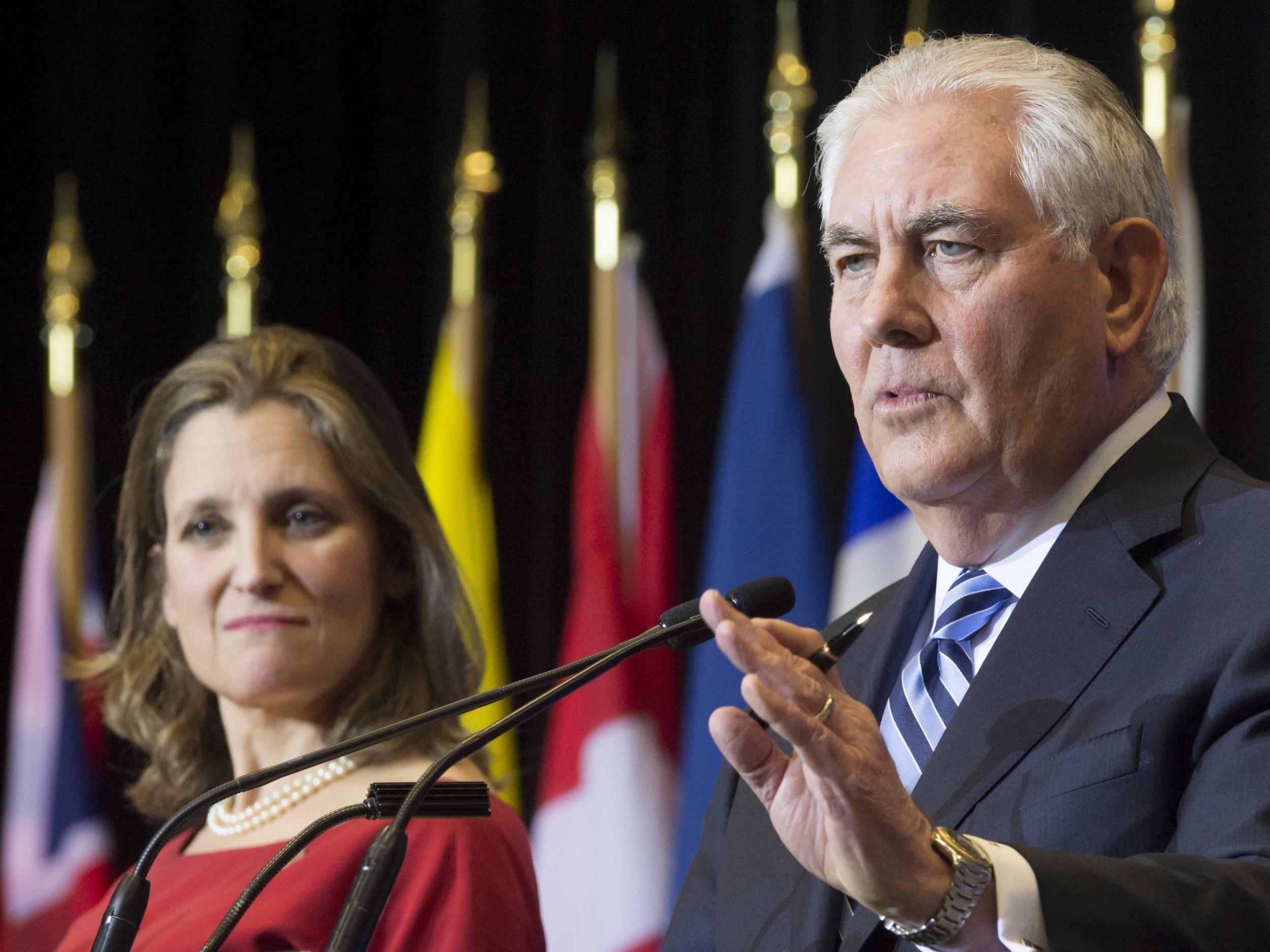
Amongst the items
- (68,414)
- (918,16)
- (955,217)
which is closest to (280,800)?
(955,217)

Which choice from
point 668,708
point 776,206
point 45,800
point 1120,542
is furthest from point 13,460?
point 1120,542

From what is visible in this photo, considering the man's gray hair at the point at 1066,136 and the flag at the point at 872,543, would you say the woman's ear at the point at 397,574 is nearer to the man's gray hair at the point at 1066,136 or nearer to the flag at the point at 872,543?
the man's gray hair at the point at 1066,136

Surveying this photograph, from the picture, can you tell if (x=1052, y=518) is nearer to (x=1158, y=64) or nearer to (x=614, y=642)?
(x=1158, y=64)

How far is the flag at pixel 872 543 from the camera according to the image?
3.51 metres

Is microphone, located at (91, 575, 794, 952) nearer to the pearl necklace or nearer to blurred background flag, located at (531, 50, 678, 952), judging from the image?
the pearl necklace

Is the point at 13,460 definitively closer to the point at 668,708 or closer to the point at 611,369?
the point at 611,369

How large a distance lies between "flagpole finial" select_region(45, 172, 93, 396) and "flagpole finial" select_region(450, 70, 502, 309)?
1205 millimetres

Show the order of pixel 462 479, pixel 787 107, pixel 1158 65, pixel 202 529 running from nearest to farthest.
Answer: pixel 202 529
pixel 1158 65
pixel 787 107
pixel 462 479

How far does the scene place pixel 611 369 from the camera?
425 cm

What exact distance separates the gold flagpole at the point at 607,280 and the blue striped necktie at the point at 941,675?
8.29ft

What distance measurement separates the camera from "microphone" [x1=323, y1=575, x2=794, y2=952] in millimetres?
1240

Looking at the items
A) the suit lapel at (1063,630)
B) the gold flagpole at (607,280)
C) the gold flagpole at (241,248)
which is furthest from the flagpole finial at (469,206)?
the suit lapel at (1063,630)

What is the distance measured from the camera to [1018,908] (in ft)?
3.85

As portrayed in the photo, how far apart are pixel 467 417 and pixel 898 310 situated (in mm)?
2809
